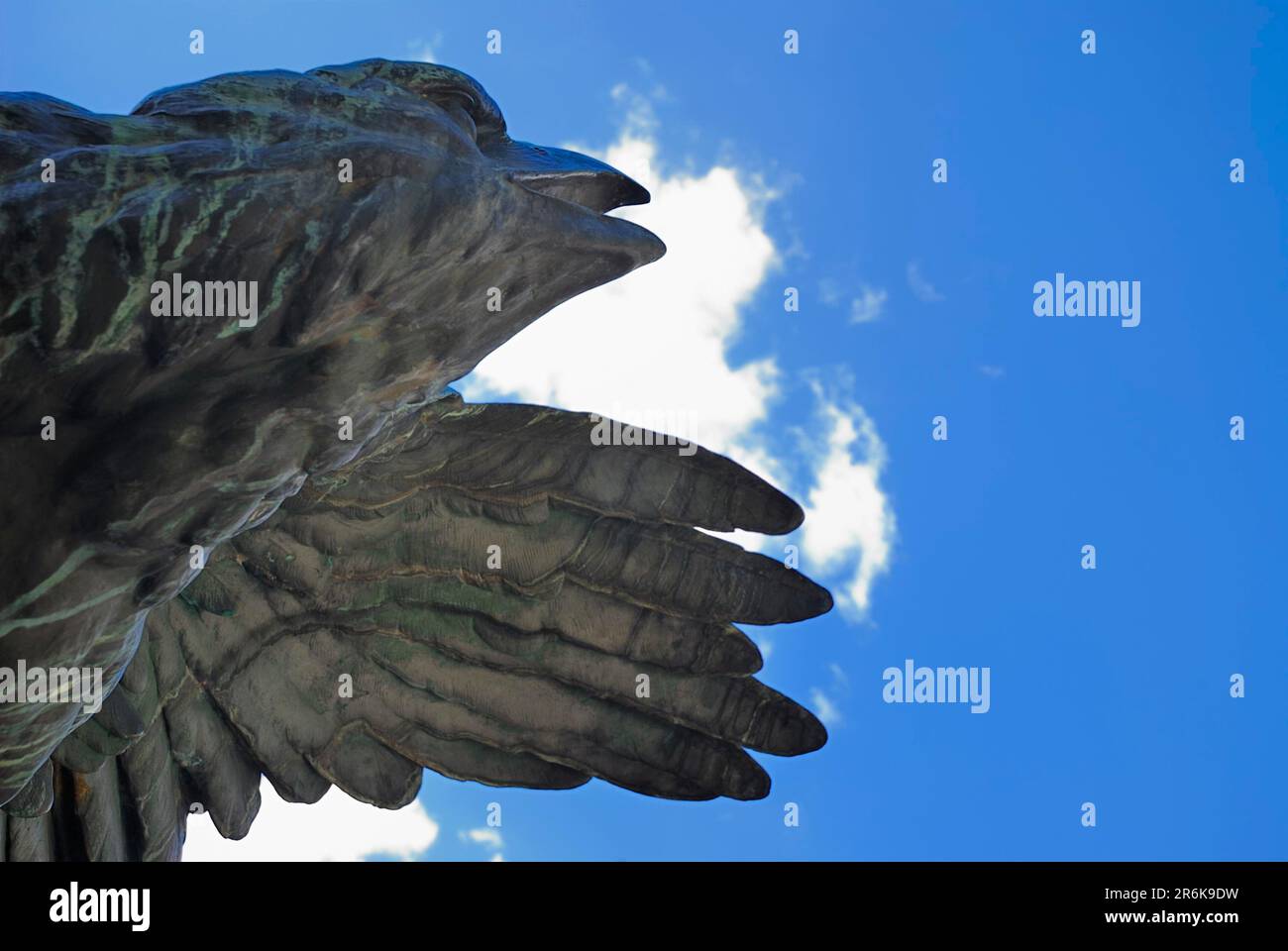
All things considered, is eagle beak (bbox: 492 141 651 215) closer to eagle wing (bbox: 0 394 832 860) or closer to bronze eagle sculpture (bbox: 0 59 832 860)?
bronze eagle sculpture (bbox: 0 59 832 860)

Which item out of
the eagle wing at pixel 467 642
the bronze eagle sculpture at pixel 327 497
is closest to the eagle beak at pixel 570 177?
the bronze eagle sculpture at pixel 327 497

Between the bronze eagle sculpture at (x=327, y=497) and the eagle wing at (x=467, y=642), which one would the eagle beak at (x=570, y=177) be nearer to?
the bronze eagle sculpture at (x=327, y=497)

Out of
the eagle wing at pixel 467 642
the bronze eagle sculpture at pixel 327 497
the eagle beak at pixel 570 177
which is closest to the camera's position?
the bronze eagle sculpture at pixel 327 497

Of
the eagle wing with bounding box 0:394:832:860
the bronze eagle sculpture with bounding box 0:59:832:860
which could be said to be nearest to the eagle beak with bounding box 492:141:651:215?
the bronze eagle sculpture with bounding box 0:59:832:860

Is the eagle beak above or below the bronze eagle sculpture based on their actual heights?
above

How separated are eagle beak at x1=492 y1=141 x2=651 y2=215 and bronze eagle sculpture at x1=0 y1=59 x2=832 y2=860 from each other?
1cm

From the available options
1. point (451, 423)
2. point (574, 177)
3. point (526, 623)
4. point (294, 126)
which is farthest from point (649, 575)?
point (294, 126)

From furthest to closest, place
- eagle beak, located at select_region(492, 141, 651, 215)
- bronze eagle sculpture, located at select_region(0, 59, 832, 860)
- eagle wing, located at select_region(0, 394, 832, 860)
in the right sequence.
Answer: eagle wing, located at select_region(0, 394, 832, 860), eagle beak, located at select_region(492, 141, 651, 215), bronze eagle sculpture, located at select_region(0, 59, 832, 860)

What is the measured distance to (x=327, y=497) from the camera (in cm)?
436

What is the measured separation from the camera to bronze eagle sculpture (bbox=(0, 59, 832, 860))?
2.93 meters

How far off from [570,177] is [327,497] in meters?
1.44

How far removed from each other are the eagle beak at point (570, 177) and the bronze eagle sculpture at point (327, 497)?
0.03ft

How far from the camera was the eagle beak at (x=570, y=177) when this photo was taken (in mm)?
3402

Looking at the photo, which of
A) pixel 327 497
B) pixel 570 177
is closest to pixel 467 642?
pixel 327 497
